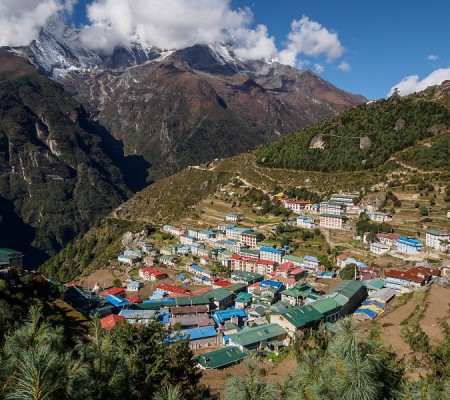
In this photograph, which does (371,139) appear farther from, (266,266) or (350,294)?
(350,294)

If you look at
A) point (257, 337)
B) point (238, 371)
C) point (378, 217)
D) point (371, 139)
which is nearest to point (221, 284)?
point (257, 337)

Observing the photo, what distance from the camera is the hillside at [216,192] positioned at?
2813 inches

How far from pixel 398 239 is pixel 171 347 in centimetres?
4476

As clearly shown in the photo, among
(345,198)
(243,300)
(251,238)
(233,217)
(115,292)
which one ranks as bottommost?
(115,292)

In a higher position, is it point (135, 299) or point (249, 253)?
point (249, 253)

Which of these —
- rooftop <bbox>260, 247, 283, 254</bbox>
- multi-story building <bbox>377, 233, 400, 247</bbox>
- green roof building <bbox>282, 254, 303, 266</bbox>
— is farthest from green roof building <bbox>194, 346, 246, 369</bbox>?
multi-story building <bbox>377, 233, 400, 247</bbox>

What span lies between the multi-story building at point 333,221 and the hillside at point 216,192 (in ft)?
31.1

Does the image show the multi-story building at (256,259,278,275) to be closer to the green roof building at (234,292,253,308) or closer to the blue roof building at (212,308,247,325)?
the green roof building at (234,292,253,308)

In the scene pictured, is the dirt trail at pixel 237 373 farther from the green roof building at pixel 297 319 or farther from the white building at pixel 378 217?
the white building at pixel 378 217

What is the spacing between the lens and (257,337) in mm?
35156

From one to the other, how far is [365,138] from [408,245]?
139ft

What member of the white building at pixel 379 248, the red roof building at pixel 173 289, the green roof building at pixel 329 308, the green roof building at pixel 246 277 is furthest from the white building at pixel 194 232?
the green roof building at pixel 329 308

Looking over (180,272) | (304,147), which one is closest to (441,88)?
(304,147)

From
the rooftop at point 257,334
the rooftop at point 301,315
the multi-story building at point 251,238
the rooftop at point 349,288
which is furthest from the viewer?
the multi-story building at point 251,238
